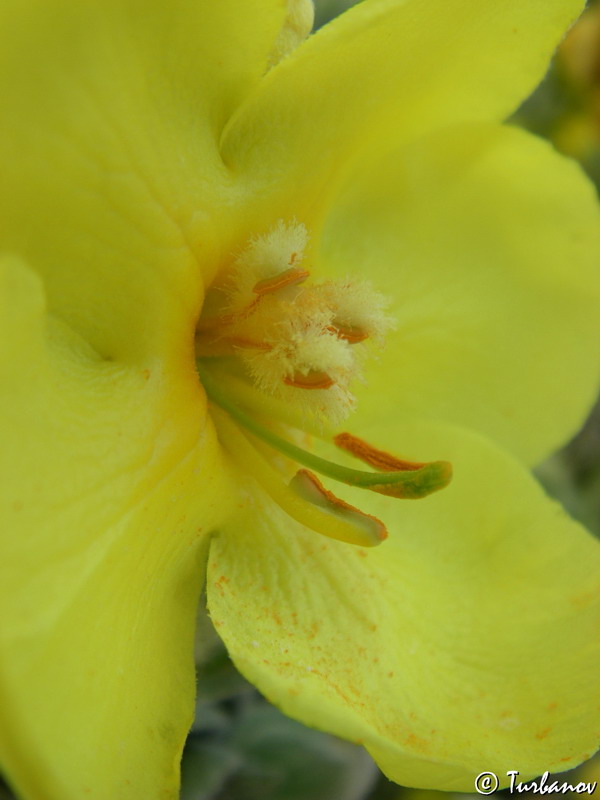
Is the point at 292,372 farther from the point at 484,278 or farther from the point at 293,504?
the point at 484,278

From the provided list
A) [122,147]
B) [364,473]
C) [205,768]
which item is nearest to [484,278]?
[364,473]

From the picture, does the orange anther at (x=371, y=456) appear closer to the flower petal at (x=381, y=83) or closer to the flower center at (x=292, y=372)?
the flower center at (x=292, y=372)

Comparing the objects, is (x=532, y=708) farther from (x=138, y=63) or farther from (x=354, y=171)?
(x=138, y=63)

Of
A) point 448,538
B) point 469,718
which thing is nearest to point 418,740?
point 469,718

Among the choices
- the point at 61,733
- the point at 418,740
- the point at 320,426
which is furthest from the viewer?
the point at 320,426

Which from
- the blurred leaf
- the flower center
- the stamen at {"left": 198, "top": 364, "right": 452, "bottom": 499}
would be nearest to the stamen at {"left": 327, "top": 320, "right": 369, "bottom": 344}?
the flower center

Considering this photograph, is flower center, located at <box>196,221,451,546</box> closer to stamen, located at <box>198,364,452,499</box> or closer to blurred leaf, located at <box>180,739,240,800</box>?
stamen, located at <box>198,364,452,499</box>
